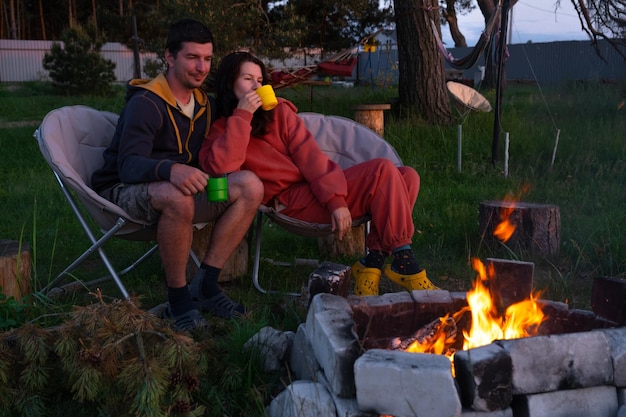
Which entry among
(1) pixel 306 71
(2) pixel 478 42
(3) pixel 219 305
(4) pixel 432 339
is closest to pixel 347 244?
(3) pixel 219 305

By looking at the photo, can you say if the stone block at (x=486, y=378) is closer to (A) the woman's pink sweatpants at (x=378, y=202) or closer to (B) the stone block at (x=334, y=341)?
(B) the stone block at (x=334, y=341)

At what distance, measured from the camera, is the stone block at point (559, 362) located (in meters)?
2.14

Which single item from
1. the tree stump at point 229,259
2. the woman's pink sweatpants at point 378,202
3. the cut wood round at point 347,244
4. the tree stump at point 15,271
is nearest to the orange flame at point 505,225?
the cut wood round at point 347,244

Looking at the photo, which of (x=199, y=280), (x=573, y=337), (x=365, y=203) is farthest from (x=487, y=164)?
(x=573, y=337)

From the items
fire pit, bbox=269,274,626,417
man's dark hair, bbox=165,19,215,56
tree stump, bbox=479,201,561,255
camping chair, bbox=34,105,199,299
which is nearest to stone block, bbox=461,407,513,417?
fire pit, bbox=269,274,626,417

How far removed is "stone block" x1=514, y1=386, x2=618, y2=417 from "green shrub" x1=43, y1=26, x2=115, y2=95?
14.3m

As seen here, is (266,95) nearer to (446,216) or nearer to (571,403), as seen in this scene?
(571,403)

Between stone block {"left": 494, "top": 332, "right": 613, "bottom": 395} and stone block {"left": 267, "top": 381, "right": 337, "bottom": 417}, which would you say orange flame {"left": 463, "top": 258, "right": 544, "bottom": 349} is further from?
stone block {"left": 267, "top": 381, "right": 337, "bottom": 417}

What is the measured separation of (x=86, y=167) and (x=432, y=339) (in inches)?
78.8

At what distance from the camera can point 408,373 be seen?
206cm

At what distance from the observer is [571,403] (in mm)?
2205

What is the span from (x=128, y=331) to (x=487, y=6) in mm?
10990

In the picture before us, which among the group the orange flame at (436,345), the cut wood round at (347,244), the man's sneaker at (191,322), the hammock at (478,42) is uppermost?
the hammock at (478,42)

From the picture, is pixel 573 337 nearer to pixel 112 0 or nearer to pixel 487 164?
pixel 487 164
